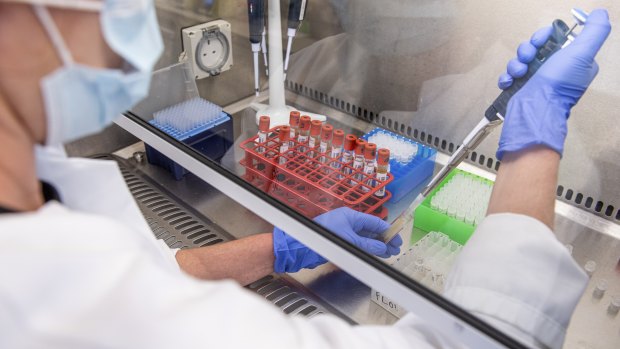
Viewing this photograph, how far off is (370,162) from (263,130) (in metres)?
0.31

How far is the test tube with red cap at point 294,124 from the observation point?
4.62 feet

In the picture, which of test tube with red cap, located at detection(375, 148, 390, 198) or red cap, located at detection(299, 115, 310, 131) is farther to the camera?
red cap, located at detection(299, 115, 310, 131)

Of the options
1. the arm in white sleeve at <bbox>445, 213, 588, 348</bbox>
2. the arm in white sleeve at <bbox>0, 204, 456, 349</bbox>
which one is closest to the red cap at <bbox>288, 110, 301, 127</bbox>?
the arm in white sleeve at <bbox>445, 213, 588, 348</bbox>

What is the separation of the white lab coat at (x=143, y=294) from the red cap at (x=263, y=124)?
60 centimetres

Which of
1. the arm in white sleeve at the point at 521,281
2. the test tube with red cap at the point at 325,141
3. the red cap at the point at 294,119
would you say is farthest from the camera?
the red cap at the point at 294,119

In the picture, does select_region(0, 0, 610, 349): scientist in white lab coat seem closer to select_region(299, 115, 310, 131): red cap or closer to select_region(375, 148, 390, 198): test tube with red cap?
select_region(375, 148, 390, 198): test tube with red cap

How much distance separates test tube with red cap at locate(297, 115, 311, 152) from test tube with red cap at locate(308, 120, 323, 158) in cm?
1

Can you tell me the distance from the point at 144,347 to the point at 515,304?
0.55m

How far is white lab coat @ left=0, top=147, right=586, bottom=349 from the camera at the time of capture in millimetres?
569

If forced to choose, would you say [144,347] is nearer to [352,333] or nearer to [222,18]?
Result: [352,333]

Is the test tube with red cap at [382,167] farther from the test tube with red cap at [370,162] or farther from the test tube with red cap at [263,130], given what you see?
the test tube with red cap at [263,130]

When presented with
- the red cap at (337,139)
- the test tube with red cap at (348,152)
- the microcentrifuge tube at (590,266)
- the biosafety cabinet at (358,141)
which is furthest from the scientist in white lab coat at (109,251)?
the red cap at (337,139)

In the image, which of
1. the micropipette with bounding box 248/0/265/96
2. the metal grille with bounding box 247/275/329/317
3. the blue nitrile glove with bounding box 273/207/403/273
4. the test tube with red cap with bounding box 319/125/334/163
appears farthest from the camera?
the micropipette with bounding box 248/0/265/96

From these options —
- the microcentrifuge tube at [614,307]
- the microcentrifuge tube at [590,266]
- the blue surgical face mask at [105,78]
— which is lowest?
the microcentrifuge tube at [614,307]
